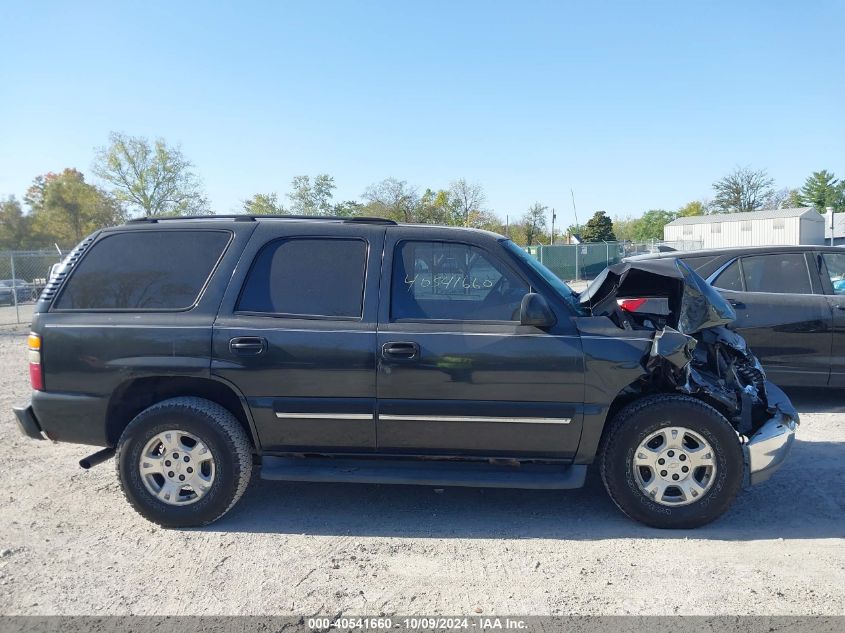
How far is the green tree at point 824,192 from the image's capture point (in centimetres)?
7300

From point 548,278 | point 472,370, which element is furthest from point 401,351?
point 548,278

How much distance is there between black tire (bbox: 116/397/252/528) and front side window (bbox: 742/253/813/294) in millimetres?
5387

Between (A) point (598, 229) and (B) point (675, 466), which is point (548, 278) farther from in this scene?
(A) point (598, 229)

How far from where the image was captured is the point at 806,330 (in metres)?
5.88

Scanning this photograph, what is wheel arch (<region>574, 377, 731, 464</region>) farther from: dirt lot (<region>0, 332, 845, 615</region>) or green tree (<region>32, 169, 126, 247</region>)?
green tree (<region>32, 169, 126, 247</region>)

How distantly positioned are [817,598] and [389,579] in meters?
2.13

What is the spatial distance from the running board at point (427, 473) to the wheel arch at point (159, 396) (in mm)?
291

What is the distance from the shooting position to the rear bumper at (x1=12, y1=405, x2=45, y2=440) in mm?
3896

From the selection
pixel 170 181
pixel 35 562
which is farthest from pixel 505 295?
pixel 170 181

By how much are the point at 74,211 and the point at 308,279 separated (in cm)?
5328

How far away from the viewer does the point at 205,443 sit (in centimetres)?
372

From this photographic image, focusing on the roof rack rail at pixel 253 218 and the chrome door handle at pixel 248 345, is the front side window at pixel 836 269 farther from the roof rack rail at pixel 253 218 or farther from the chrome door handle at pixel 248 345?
the chrome door handle at pixel 248 345

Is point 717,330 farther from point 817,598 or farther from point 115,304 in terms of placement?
point 115,304

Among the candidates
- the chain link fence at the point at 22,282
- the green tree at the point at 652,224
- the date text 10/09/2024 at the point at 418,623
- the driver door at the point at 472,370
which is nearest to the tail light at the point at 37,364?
the driver door at the point at 472,370
